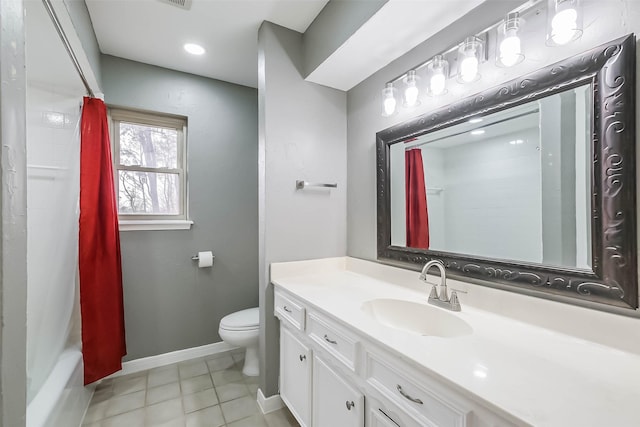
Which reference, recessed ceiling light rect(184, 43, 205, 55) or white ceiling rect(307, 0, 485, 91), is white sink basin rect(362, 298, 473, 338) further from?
recessed ceiling light rect(184, 43, 205, 55)

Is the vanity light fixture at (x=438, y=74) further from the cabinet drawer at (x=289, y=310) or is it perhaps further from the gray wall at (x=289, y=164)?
the cabinet drawer at (x=289, y=310)

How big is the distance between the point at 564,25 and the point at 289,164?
140 cm

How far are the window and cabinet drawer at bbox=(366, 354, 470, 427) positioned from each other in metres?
2.00

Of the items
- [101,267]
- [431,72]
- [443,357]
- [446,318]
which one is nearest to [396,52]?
[431,72]

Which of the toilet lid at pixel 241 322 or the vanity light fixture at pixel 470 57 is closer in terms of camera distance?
the vanity light fixture at pixel 470 57

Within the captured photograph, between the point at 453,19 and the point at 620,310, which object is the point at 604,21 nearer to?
→ the point at 453,19

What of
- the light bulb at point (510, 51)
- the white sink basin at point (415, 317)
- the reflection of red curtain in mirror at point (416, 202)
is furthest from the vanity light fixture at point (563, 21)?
the white sink basin at point (415, 317)

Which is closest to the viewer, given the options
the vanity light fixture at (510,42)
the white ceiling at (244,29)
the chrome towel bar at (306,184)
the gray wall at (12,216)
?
the gray wall at (12,216)

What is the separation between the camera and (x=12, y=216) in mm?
640

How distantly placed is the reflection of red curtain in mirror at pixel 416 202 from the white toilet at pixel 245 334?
1325mm

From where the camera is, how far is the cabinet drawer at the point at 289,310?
1.44 m

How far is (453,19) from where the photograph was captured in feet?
4.37

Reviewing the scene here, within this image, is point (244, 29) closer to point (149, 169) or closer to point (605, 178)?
point (149, 169)

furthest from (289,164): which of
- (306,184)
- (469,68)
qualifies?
(469,68)
